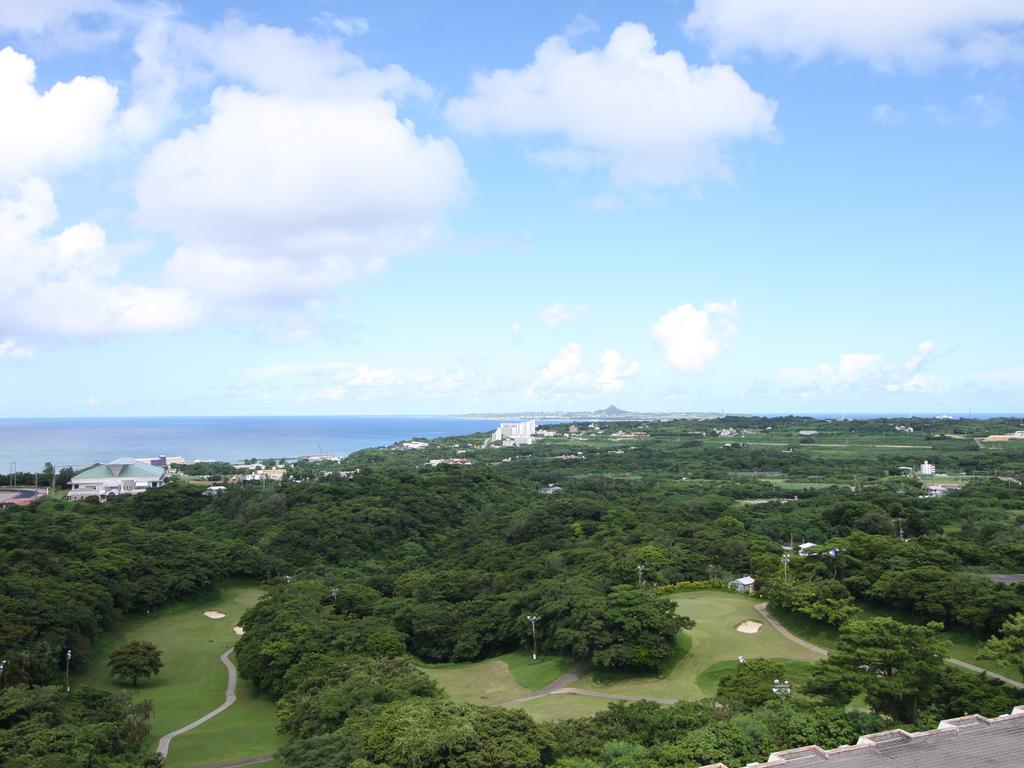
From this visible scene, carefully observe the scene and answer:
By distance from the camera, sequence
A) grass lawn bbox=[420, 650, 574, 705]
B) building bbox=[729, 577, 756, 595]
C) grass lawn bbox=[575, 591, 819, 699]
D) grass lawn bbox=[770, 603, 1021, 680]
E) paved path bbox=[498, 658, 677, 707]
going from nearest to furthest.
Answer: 1. paved path bbox=[498, 658, 677, 707]
2. grass lawn bbox=[770, 603, 1021, 680]
3. grass lawn bbox=[575, 591, 819, 699]
4. grass lawn bbox=[420, 650, 574, 705]
5. building bbox=[729, 577, 756, 595]

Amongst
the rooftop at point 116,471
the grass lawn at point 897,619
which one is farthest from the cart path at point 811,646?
the rooftop at point 116,471

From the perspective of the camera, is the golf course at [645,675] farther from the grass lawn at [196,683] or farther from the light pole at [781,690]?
the grass lawn at [196,683]

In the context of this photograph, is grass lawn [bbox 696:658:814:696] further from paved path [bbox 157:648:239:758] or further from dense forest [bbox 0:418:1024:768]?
paved path [bbox 157:648:239:758]

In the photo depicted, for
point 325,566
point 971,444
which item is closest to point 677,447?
point 971,444

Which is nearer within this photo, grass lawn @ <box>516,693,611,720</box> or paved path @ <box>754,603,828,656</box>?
grass lawn @ <box>516,693,611,720</box>

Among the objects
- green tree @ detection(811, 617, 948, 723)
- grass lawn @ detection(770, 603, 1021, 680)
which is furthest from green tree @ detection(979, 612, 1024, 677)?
grass lawn @ detection(770, 603, 1021, 680)

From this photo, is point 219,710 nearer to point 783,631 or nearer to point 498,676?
point 498,676

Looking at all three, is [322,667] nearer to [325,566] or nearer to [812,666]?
[812,666]
